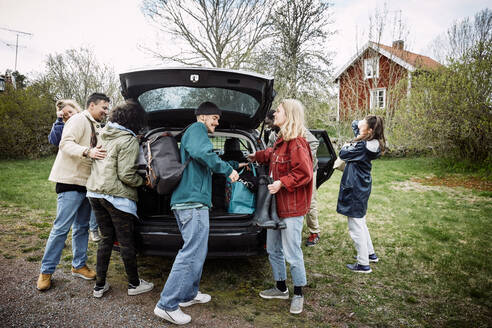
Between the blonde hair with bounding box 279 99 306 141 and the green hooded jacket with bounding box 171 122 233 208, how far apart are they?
0.60 metres

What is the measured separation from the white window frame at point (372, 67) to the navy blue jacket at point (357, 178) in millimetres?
13030

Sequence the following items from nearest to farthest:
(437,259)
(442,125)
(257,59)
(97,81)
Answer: (437,259) → (442,125) → (257,59) → (97,81)

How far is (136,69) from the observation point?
2658 mm

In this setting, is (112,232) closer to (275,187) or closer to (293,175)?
(275,187)

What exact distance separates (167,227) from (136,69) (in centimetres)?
140

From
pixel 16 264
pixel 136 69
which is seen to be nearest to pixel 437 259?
pixel 136 69

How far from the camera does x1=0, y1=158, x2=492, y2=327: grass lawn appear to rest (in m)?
2.57

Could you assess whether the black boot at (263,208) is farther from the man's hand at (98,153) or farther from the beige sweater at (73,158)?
the beige sweater at (73,158)

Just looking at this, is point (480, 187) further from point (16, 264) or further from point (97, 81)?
point (97, 81)

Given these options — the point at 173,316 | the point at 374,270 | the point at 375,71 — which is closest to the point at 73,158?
the point at 173,316

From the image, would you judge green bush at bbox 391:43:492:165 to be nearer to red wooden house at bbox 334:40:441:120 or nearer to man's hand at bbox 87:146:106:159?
red wooden house at bbox 334:40:441:120

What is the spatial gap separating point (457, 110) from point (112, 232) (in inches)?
418

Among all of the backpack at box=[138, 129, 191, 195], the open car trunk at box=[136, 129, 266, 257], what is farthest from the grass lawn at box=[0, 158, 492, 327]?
the backpack at box=[138, 129, 191, 195]

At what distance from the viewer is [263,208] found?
256 centimetres
